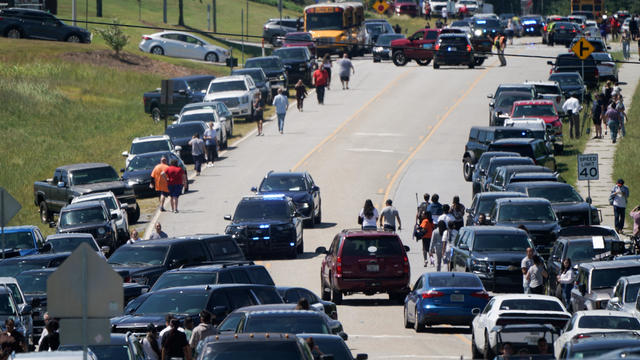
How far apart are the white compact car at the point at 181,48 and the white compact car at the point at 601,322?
58.5m

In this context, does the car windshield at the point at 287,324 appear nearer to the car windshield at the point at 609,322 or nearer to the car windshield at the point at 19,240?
the car windshield at the point at 609,322

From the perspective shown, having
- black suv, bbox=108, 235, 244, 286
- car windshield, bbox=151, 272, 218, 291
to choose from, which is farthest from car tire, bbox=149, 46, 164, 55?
car windshield, bbox=151, 272, 218, 291

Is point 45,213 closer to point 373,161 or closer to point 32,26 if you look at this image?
point 373,161

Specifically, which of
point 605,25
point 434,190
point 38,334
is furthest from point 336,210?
point 605,25

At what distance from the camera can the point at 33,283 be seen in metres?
24.3

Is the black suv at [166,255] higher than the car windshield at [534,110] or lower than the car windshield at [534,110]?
lower

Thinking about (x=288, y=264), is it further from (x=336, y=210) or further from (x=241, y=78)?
(x=241, y=78)

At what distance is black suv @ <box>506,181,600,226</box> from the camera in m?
32.3

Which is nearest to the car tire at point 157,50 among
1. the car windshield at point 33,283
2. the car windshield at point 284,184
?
the car windshield at point 284,184

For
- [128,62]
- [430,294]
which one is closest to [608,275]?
[430,294]

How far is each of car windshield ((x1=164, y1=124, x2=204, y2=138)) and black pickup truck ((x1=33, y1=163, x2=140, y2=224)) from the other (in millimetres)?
6474

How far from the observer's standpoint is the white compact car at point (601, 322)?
17.9 meters

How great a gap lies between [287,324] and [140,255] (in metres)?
10.4

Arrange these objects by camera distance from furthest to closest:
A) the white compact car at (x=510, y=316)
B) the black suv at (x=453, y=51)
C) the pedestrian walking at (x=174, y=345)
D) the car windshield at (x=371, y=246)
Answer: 1. the black suv at (x=453, y=51)
2. the car windshield at (x=371, y=246)
3. the white compact car at (x=510, y=316)
4. the pedestrian walking at (x=174, y=345)
